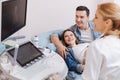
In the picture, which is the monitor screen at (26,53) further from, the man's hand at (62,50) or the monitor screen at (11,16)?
the man's hand at (62,50)

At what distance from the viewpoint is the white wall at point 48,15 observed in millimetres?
2431

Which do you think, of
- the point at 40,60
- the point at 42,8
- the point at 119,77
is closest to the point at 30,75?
the point at 40,60

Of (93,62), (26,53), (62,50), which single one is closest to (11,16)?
(26,53)

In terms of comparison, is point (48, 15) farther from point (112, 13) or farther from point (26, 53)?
point (112, 13)

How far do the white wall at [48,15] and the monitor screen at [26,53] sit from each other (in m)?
0.60

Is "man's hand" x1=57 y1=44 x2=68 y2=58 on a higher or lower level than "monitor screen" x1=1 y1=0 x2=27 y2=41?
lower

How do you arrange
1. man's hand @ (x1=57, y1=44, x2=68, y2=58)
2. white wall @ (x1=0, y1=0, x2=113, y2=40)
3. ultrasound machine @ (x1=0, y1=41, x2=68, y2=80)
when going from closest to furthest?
ultrasound machine @ (x1=0, y1=41, x2=68, y2=80), man's hand @ (x1=57, y1=44, x2=68, y2=58), white wall @ (x1=0, y1=0, x2=113, y2=40)

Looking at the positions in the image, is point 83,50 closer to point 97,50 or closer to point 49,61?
point 49,61

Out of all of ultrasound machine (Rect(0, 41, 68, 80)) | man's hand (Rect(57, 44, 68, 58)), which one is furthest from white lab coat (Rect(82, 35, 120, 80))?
man's hand (Rect(57, 44, 68, 58))

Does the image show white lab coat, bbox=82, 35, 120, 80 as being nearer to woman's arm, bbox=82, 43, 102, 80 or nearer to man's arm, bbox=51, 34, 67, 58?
woman's arm, bbox=82, 43, 102, 80

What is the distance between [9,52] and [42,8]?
1.04 meters

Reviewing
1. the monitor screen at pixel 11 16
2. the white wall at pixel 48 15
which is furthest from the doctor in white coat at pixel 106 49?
the white wall at pixel 48 15

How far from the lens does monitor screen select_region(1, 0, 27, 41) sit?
5.27 ft

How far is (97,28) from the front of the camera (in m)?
1.41
